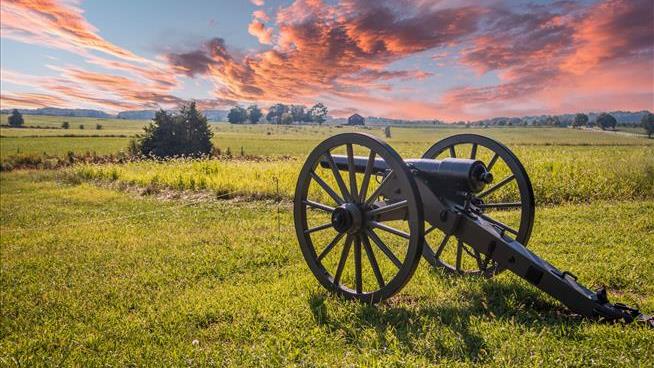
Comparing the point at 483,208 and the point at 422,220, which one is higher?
the point at 422,220

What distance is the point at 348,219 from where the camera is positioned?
4.50 metres

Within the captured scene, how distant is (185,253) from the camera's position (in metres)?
7.52

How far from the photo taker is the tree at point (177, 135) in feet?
121

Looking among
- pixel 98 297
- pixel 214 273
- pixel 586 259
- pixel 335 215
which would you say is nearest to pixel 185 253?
pixel 214 273

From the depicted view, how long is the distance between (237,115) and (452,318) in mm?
118613

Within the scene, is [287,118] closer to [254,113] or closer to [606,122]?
[254,113]

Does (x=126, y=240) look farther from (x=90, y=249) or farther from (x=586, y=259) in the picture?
(x=586, y=259)

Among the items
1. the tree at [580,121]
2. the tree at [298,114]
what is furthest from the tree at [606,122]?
the tree at [298,114]

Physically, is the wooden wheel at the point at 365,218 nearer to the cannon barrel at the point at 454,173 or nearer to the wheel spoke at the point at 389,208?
the wheel spoke at the point at 389,208

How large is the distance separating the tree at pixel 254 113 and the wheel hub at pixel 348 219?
11904cm

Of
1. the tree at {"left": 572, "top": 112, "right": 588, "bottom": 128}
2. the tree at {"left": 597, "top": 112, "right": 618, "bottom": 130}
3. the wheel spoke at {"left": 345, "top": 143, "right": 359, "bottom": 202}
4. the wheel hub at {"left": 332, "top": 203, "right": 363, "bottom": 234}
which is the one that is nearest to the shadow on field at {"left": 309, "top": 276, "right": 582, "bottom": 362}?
the wheel hub at {"left": 332, "top": 203, "right": 363, "bottom": 234}

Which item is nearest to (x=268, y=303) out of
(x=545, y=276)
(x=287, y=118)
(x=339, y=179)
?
(x=339, y=179)

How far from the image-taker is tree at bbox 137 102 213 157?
36.9 meters

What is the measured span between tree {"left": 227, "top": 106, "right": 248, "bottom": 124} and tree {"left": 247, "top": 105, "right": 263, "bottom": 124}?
3.76 feet
